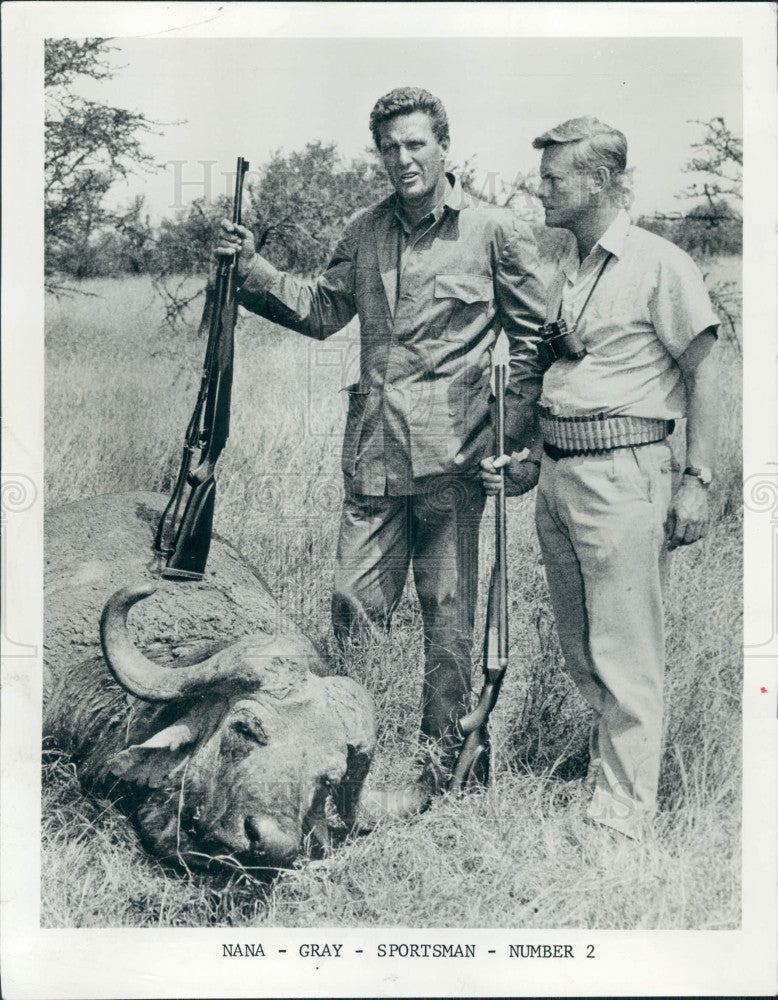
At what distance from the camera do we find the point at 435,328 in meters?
4.43

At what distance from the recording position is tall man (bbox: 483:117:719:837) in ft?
13.9

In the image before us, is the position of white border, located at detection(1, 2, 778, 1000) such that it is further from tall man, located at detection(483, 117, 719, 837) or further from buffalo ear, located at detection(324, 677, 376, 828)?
buffalo ear, located at detection(324, 677, 376, 828)

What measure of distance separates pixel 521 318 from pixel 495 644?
121 centimetres

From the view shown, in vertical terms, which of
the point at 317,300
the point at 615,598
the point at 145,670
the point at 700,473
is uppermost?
the point at 317,300

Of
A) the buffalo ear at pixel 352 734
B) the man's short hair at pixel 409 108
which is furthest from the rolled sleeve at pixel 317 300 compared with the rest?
the buffalo ear at pixel 352 734

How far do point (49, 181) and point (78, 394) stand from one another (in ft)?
2.73

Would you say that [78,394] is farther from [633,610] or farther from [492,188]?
[633,610]

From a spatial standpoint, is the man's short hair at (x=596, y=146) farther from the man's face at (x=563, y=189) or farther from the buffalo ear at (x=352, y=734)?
the buffalo ear at (x=352, y=734)

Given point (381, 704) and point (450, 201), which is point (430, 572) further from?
point (450, 201)

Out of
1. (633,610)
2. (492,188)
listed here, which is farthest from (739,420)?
(492,188)

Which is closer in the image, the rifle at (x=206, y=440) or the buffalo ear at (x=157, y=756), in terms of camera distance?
the buffalo ear at (x=157, y=756)

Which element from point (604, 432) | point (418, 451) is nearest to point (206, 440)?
point (418, 451)

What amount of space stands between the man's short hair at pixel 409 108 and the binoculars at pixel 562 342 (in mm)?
842

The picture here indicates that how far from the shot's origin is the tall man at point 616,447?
4234 mm
